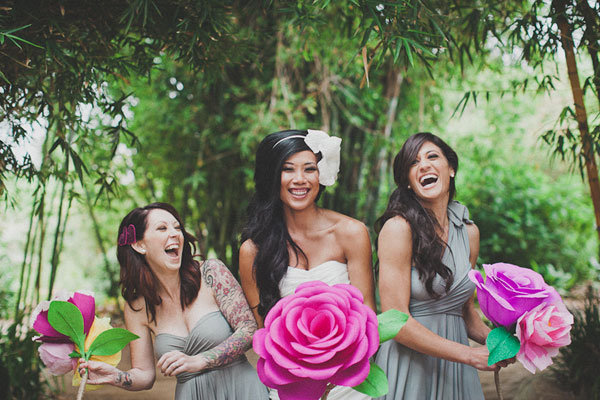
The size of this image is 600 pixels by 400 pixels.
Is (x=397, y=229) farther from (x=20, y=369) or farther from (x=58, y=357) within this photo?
(x=20, y=369)

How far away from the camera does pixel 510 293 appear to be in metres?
1.29

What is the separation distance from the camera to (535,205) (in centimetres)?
696

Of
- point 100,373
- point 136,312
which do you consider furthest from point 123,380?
point 136,312

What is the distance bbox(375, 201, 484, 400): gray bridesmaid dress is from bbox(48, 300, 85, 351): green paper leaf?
43.9 inches

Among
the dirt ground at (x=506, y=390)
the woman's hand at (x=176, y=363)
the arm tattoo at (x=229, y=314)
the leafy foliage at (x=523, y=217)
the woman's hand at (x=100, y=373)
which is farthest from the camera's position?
the leafy foliage at (x=523, y=217)

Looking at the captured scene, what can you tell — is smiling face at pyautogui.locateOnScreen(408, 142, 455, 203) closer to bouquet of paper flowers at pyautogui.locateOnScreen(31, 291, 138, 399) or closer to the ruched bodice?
the ruched bodice

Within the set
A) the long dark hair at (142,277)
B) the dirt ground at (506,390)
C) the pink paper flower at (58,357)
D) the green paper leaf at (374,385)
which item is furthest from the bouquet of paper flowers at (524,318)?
the dirt ground at (506,390)

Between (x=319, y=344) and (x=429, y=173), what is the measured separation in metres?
1.06

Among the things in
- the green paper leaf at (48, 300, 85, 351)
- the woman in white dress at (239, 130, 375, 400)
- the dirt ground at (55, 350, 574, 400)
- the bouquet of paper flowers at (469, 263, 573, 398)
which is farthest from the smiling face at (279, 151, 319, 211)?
the dirt ground at (55, 350, 574, 400)

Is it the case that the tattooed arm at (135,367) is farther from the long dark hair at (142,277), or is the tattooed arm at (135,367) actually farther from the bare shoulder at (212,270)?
the bare shoulder at (212,270)

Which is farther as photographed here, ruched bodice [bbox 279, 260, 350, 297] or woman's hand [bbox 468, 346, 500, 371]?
ruched bodice [bbox 279, 260, 350, 297]

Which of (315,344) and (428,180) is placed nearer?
(315,344)

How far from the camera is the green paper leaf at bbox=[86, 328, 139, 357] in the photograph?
1264mm

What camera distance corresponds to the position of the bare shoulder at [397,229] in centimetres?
177
